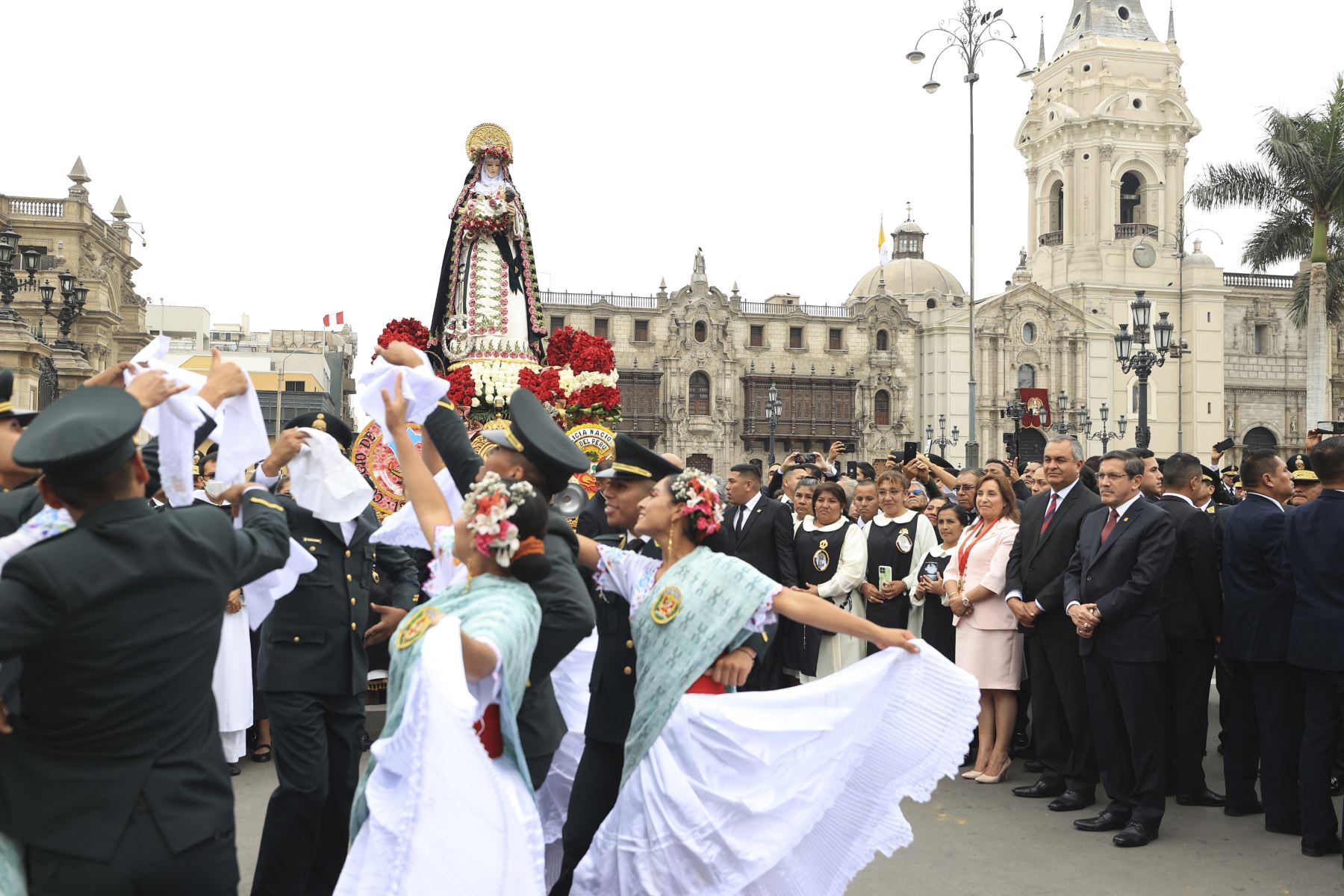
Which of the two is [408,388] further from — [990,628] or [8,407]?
[990,628]

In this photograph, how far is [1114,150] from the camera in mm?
63969

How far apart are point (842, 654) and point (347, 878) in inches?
239

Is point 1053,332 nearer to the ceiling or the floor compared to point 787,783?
nearer to the ceiling

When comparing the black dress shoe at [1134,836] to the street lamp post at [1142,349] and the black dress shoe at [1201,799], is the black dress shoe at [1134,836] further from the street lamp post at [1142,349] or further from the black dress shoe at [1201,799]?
the street lamp post at [1142,349]

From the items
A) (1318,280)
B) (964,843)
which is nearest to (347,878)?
(964,843)

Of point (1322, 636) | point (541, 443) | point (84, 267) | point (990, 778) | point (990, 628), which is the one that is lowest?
point (990, 778)

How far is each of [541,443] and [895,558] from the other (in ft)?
17.9

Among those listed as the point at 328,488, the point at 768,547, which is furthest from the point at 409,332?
the point at 328,488

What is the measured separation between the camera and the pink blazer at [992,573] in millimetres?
7735

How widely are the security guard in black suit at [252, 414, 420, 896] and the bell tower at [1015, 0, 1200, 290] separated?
6466cm

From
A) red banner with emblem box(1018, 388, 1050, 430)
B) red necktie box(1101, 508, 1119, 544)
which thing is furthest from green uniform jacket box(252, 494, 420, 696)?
red banner with emblem box(1018, 388, 1050, 430)

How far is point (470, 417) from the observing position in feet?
32.0

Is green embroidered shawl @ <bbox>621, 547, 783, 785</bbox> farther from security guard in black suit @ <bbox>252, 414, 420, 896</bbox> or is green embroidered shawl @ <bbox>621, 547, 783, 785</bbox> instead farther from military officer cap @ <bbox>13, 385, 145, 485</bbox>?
military officer cap @ <bbox>13, 385, 145, 485</bbox>

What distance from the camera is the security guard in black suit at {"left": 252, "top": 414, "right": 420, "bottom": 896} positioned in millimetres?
4695
